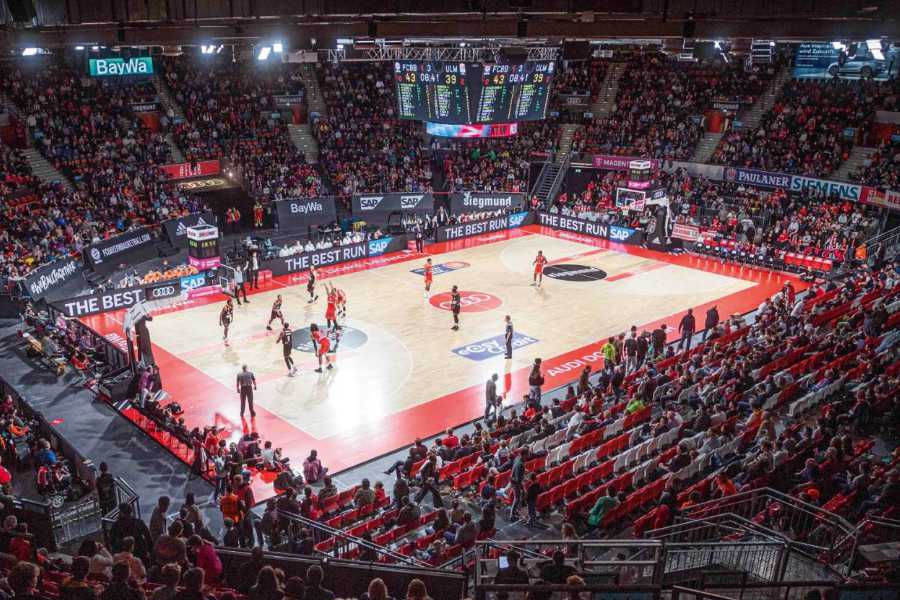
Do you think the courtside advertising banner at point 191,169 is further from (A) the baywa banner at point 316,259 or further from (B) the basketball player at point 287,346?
(B) the basketball player at point 287,346

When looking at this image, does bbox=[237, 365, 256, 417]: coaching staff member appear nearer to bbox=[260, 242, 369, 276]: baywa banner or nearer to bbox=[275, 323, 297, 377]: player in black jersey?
bbox=[275, 323, 297, 377]: player in black jersey

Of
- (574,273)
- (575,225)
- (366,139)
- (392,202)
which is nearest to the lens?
(574,273)

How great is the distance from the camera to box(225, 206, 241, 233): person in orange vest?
38.5m

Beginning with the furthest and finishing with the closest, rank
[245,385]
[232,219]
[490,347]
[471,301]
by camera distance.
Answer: [232,219], [471,301], [490,347], [245,385]

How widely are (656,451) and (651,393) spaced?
2662 mm

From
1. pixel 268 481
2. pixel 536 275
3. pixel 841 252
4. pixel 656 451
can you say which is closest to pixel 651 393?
pixel 656 451

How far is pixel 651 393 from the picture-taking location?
61.0 ft

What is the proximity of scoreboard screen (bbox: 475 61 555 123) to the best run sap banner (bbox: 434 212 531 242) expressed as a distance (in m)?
6.31

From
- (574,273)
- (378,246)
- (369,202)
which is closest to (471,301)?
(574,273)

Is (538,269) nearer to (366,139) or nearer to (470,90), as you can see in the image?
(470,90)

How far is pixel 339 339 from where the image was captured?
2508 cm

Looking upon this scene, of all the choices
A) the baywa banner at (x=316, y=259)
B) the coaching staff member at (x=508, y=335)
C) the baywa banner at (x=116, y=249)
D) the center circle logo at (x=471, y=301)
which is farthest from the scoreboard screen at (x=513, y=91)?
the baywa banner at (x=116, y=249)

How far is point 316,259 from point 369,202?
8299 mm

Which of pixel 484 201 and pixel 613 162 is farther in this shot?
pixel 613 162
